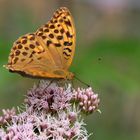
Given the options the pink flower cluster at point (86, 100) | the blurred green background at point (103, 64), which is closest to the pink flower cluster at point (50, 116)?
the pink flower cluster at point (86, 100)

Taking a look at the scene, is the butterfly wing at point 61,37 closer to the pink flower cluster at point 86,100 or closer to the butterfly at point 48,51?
the butterfly at point 48,51

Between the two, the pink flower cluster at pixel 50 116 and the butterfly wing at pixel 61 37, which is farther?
the butterfly wing at pixel 61 37

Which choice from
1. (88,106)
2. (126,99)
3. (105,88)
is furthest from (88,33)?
(88,106)

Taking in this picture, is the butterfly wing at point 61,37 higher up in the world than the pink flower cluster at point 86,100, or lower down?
higher up

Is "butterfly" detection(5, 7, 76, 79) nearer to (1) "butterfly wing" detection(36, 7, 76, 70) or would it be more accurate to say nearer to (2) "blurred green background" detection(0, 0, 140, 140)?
(1) "butterfly wing" detection(36, 7, 76, 70)

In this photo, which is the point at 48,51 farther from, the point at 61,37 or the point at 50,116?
the point at 50,116

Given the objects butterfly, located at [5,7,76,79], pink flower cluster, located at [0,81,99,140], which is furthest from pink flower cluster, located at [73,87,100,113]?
butterfly, located at [5,7,76,79]

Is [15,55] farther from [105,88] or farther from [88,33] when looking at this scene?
[88,33]
